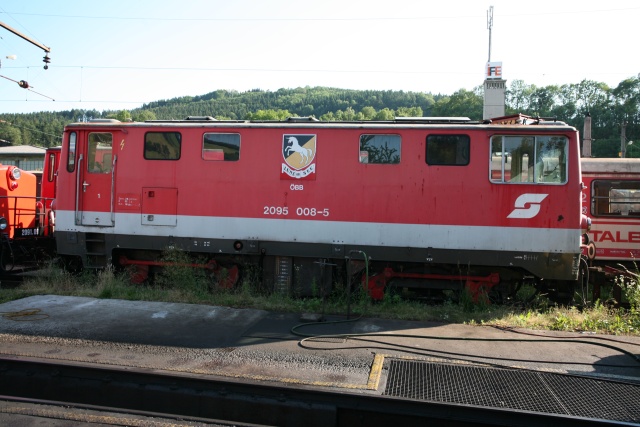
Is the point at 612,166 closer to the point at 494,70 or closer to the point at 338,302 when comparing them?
the point at 338,302

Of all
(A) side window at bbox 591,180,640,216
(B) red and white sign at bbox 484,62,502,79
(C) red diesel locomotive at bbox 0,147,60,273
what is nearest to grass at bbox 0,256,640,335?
(C) red diesel locomotive at bbox 0,147,60,273

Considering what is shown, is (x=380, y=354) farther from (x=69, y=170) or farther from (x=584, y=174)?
(x=584, y=174)

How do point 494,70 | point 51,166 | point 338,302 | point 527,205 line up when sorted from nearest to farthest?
point 527,205 < point 338,302 < point 51,166 < point 494,70

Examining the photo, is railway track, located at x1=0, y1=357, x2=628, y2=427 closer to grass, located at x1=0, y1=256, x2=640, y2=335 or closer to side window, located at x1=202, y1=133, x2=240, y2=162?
grass, located at x1=0, y1=256, x2=640, y2=335

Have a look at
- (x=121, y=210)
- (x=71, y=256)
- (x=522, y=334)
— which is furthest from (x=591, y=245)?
(x=71, y=256)

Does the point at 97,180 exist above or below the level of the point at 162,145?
below

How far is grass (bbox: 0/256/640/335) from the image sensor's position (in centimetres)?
790

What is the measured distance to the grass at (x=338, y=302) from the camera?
7.90m

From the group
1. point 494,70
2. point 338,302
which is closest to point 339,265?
point 338,302

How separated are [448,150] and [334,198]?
A: 2368 mm

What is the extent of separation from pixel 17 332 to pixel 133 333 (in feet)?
5.50

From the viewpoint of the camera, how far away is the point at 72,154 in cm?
1012

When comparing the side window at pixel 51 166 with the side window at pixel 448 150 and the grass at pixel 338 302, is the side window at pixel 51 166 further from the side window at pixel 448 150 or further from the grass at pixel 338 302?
the side window at pixel 448 150

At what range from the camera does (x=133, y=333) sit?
6.91 meters
